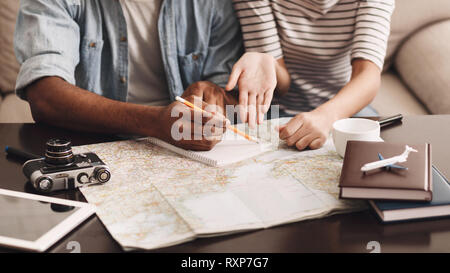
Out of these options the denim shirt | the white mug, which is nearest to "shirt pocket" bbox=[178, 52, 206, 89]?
the denim shirt

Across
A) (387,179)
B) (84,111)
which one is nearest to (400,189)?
(387,179)

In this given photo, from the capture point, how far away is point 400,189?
2.38 feet

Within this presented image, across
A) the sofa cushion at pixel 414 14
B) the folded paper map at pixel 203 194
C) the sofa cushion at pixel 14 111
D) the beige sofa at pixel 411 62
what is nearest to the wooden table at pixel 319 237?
the folded paper map at pixel 203 194

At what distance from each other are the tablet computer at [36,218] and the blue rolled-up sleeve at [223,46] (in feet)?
2.77

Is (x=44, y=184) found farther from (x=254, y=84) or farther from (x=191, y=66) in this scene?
(x=191, y=66)

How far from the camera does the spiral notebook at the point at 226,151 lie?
0.96 meters

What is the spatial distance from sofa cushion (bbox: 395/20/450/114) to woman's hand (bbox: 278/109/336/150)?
1007 mm

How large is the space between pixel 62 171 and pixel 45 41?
21.5 inches

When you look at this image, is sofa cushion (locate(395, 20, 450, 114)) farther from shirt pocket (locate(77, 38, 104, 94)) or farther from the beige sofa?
shirt pocket (locate(77, 38, 104, 94))

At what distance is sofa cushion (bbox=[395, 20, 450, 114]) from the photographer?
1.88 meters

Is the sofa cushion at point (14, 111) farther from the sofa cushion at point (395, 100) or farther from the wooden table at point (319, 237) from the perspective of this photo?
the sofa cushion at point (395, 100)

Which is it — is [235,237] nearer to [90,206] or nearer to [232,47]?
[90,206]
